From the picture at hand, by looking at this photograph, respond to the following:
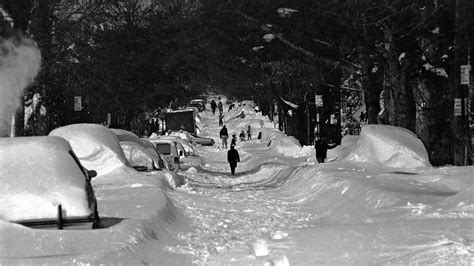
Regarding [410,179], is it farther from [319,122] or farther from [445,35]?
[319,122]

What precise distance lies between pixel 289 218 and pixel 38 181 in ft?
22.0

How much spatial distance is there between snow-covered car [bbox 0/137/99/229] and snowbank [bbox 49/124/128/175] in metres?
11.2

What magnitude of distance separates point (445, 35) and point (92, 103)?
96.6 feet

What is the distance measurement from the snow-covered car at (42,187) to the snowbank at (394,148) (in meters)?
14.7

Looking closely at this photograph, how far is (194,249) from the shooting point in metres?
10.9

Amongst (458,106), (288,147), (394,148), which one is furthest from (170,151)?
(288,147)

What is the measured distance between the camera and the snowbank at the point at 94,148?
2147 centimetres

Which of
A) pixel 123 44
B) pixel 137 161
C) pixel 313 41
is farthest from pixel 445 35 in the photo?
pixel 123 44

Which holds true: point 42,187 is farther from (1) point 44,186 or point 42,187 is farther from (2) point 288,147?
(2) point 288,147

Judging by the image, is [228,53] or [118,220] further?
[228,53]

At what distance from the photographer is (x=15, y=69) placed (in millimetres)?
34906

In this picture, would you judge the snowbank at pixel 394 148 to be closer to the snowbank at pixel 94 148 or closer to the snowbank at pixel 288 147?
the snowbank at pixel 94 148

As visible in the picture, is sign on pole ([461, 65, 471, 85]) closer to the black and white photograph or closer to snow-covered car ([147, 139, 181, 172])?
the black and white photograph

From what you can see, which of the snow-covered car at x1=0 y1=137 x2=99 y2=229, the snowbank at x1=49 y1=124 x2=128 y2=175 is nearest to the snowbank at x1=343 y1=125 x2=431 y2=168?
the snowbank at x1=49 y1=124 x2=128 y2=175
